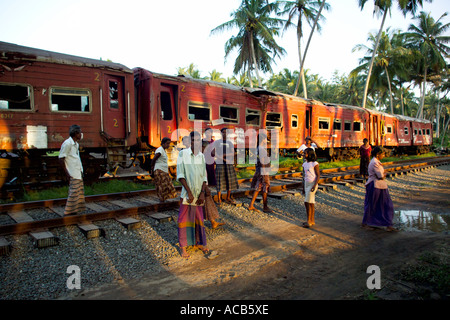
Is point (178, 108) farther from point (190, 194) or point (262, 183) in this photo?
point (190, 194)

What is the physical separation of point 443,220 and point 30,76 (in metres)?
10.0

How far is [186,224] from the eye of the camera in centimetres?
425

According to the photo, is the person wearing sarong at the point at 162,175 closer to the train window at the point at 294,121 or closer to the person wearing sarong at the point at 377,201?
the person wearing sarong at the point at 377,201

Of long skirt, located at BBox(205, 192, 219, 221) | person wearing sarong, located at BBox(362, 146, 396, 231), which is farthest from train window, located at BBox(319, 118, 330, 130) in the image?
long skirt, located at BBox(205, 192, 219, 221)

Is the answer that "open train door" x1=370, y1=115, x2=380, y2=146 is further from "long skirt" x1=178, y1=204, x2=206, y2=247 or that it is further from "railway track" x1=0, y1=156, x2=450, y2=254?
"long skirt" x1=178, y1=204, x2=206, y2=247

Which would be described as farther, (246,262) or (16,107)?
(16,107)

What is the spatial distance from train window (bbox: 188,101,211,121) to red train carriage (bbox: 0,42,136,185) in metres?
2.07

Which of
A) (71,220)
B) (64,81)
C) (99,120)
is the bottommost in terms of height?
(71,220)

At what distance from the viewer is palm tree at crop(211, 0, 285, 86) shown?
25.7 meters

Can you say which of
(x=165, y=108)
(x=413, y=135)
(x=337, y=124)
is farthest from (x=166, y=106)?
(x=413, y=135)
